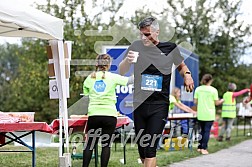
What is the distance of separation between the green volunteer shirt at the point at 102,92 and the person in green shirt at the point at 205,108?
490 cm

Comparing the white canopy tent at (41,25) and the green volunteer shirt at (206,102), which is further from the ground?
the white canopy tent at (41,25)

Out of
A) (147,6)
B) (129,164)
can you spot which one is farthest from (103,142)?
(147,6)

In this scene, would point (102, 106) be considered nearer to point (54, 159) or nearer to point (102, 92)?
point (102, 92)

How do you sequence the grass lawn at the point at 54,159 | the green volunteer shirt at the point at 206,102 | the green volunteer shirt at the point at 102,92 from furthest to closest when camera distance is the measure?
the green volunteer shirt at the point at 206,102 → the grass lawn at the point at 54,159 → the green volunteer shirt at the point at 102,92

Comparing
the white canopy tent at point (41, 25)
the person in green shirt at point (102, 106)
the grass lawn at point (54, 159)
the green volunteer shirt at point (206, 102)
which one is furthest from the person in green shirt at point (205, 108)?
the person in green shirt at point (102, 106)

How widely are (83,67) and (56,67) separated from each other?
55.8 ft

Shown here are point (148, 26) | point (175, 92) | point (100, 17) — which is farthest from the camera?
point (100, 17)

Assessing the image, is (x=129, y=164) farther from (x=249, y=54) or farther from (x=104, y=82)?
(x=249, y=54)

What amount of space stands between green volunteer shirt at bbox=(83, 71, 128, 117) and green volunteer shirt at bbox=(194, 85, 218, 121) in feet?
16.0

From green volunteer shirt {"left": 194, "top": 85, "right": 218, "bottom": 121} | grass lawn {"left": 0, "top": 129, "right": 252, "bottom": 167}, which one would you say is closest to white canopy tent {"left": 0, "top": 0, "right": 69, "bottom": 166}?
grass lawn {"left": 0, "top": 129, "right": 252, "bottom": 167}

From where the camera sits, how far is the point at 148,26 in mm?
5938

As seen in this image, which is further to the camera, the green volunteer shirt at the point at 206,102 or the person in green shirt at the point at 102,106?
the green volunteer shirt at the point at 206,102

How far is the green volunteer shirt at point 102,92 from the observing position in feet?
23.6

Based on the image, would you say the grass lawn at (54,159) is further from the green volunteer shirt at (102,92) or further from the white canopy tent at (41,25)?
the green volunteer shirt at (102,92)
